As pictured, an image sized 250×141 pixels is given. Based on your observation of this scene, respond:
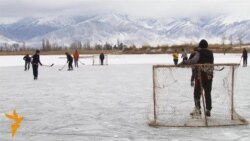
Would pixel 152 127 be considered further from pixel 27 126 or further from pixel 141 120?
pixel 27 126

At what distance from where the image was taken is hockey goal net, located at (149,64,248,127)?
8570mm

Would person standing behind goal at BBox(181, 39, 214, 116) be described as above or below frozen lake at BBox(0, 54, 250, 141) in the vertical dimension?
above

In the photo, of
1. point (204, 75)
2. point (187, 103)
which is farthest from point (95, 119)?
point (187, 103)

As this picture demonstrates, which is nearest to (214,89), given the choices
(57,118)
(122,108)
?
(122,108)

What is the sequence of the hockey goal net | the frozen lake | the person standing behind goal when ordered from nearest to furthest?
the frozen lake → the hockey goal net → the person standing behind goal

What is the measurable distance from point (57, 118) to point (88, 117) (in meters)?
0.68

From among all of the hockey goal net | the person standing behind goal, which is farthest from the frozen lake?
the person standing behind goal

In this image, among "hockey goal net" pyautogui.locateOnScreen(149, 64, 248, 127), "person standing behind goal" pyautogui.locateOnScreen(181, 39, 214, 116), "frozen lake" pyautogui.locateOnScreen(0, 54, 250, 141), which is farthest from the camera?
"person standing behind goal" pyautogui.locateOnScreen(181, 39, 214, 116)

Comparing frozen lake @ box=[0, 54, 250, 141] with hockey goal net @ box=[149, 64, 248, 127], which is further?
hockey goal net @ box=[149, 64, 248, 127]

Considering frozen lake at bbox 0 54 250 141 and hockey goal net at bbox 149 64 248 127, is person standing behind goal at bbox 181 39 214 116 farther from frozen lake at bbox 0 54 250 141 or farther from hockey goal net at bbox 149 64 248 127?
frozen lake at bbox 0 54 250 141

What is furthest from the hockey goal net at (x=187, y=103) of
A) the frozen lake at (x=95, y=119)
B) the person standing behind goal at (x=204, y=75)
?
the frozen lake at (x=95, y=119)

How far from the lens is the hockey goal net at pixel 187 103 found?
28.1ft

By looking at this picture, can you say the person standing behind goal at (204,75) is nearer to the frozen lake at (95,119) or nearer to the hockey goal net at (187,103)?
the hockey goal net at (187,103)

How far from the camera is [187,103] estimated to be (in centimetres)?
1138
